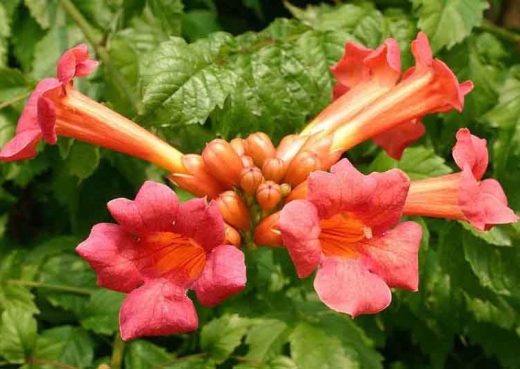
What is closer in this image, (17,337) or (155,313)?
(155,313)

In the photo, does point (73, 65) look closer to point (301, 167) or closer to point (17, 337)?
point (301, 167)

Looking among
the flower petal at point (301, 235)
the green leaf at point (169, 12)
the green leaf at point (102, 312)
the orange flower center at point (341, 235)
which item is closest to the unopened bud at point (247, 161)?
the orange flower center at point (341, 235)

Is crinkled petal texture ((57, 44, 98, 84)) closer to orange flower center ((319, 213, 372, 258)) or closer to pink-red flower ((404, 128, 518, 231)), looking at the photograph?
orange flower center ((319, 213, 372, 258))

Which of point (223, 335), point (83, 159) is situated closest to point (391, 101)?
point (223, 335)

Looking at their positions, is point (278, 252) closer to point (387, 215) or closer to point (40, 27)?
point (387, 215)

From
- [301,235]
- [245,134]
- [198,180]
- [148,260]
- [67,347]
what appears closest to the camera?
[301,235]
